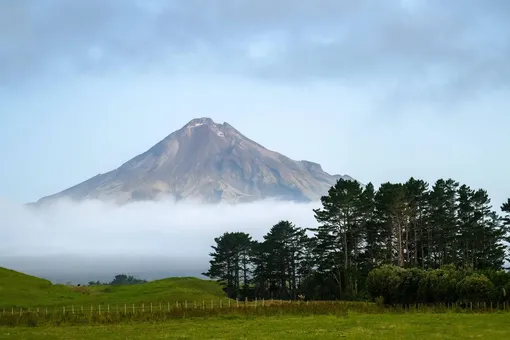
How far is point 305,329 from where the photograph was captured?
137 feet

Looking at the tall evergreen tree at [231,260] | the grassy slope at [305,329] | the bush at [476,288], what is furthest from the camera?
the tall evergreen tree at [231,260]

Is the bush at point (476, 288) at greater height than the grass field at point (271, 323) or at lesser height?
greater

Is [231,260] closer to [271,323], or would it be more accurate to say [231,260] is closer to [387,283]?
[387,283]

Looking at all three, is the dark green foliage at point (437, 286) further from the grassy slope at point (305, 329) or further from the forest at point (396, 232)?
the forest at point (396, 232)

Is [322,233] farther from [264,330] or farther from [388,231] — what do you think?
[264,330]

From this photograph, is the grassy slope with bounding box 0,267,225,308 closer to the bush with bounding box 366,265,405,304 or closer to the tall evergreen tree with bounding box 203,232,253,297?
the tall evergreen tree with bounding box 203,232,253,297

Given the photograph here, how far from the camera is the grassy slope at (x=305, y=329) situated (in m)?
37.6

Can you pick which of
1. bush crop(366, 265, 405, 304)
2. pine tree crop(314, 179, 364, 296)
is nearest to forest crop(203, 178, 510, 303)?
pine tree crop(314, 179, 364, 296)

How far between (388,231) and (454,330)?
61.1 m

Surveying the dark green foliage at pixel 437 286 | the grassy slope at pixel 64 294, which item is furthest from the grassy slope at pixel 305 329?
the grassy slope at pixel 64 294

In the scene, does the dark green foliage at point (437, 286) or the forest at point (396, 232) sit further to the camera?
the forest at point (396, 232)

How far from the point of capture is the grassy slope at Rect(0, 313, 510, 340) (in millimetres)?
37625

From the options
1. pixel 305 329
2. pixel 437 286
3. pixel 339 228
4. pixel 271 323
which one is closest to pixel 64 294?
pixel 339 228

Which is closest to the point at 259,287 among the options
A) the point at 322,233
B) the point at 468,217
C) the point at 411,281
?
the point at 322,233
